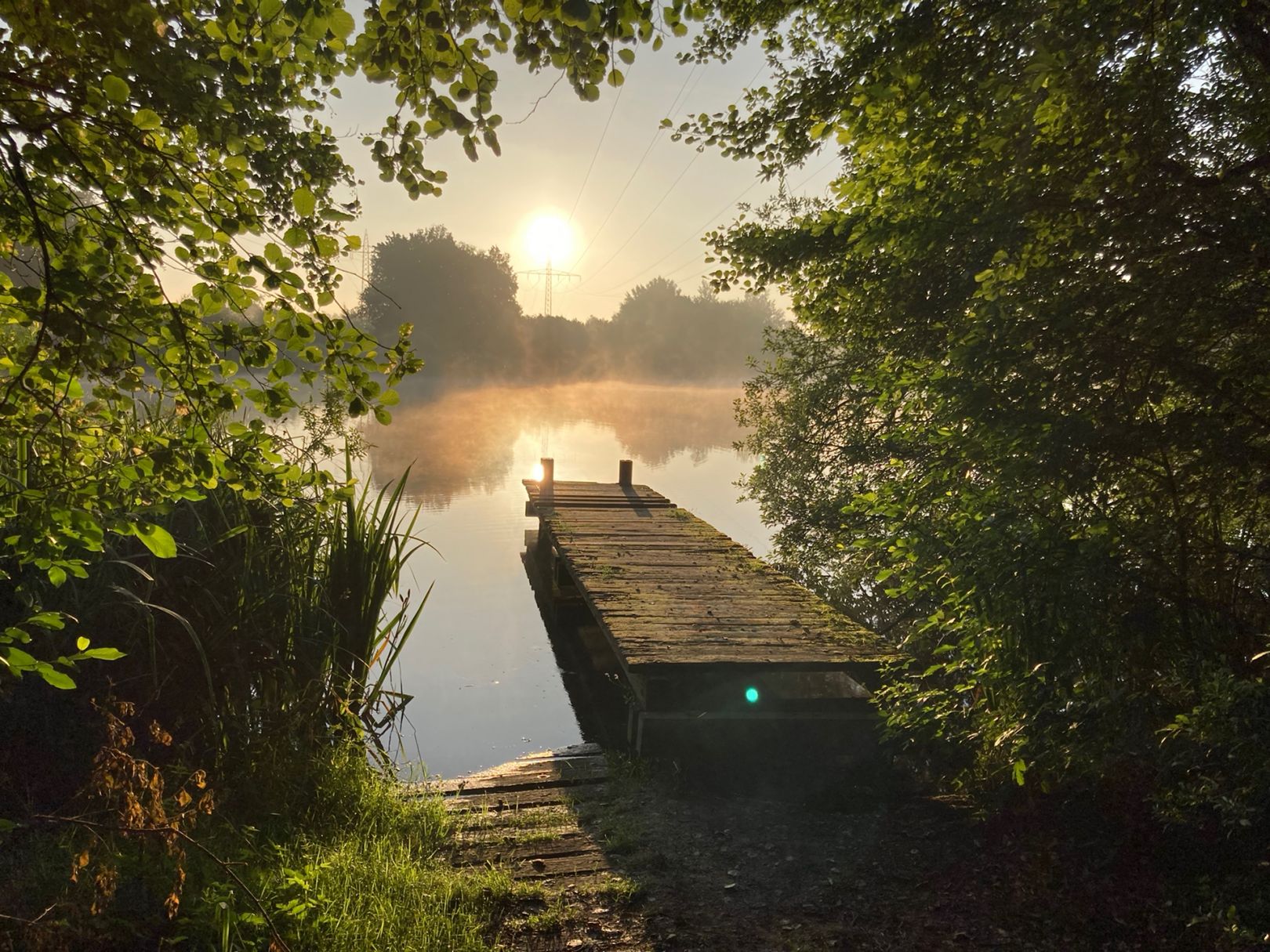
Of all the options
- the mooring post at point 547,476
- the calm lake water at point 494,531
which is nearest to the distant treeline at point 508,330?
the calm lake water at point 494,531

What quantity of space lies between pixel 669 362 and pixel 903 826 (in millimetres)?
97167

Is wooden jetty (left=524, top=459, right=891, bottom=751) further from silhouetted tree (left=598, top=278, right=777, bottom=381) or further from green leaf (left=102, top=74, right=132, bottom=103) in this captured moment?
silhouetted tree (left=598, top=278, right=777, bottom=381)

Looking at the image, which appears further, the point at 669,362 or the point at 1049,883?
the point at 669,362

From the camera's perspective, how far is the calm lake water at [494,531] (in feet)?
31.3

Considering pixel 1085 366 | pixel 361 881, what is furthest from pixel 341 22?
pixel 361 881

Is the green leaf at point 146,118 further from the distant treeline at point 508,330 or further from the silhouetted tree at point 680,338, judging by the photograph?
the silhouetted tree at point 680,338

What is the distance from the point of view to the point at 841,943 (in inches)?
160

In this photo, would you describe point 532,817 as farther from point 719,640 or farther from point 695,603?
point 695,603

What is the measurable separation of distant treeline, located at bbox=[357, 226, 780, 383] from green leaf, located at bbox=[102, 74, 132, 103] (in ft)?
212

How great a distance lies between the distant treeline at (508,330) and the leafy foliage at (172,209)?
210 ft

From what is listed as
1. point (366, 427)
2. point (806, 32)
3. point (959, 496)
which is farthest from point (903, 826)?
point (366, 427)

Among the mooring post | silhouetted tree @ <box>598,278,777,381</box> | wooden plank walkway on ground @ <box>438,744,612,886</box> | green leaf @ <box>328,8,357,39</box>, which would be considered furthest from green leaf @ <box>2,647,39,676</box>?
silhouetted tree @ <box>598,278,777,381</box>

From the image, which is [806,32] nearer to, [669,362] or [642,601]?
[642,601]

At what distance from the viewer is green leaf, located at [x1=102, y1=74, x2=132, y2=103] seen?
1778 mm
